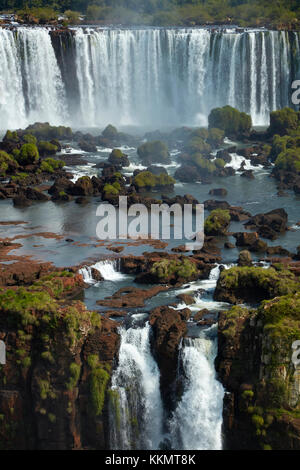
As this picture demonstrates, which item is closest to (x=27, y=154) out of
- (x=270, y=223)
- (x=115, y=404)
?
(x=270, y=223)

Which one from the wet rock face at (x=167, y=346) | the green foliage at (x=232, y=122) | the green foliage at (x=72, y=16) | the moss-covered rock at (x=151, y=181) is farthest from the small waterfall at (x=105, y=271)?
the green foliage at (x=72, y=16)

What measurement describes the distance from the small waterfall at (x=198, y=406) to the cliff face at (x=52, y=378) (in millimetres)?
2301

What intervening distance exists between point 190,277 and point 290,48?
4027 centimetres

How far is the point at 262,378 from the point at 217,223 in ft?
50.4

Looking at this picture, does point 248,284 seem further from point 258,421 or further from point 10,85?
point 10,85

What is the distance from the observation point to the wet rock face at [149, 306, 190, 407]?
76.5ft

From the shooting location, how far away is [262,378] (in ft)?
70.2

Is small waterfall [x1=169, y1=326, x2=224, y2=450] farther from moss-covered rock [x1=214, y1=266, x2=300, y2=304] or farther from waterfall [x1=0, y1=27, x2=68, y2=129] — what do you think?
waterfall [x1=0, y1=27, x2=68, y2=129]

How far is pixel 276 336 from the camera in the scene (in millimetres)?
21203

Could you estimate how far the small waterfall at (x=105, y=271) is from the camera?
3024cm

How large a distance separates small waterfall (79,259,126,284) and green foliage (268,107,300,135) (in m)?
27.9

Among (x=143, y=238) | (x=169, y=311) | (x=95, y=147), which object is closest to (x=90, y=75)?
(x=95, y=147)

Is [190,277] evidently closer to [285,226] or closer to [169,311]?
[169,311]

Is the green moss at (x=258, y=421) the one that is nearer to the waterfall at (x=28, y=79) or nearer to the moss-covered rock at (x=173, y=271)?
the moss-covered rock at (x=173, y=271)
